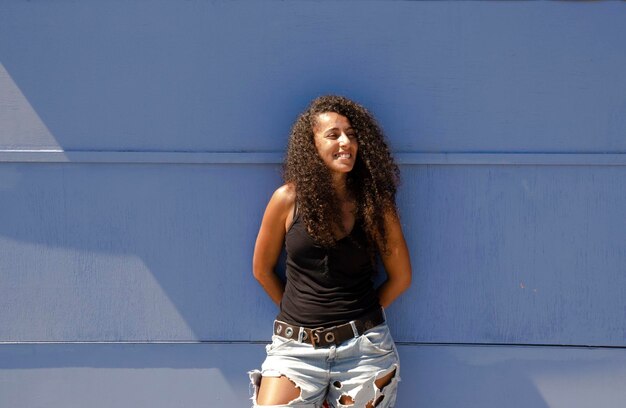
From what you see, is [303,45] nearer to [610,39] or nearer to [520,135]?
[520,135]

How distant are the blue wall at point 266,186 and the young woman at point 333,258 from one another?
9.7 inches

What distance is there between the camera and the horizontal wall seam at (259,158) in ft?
9.01

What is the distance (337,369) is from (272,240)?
54 cm

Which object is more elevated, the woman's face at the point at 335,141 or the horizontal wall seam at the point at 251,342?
the woman's face at the point at 335,141

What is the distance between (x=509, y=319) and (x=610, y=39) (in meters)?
1.21

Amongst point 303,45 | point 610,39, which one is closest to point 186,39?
point 303,45

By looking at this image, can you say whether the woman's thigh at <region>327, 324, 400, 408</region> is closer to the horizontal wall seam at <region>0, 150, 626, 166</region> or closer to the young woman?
the young woman

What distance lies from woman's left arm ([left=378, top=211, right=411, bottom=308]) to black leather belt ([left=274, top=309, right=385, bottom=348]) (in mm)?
204

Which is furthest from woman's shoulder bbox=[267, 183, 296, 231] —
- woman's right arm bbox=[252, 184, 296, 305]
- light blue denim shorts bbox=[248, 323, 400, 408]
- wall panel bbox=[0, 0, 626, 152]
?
light blue denim shorts bbox=[248, 323, 400, 408]

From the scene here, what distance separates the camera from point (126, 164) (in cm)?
280

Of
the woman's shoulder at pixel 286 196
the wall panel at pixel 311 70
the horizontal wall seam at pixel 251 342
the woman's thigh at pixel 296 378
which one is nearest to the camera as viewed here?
the woman's thigh at pixel 296 378

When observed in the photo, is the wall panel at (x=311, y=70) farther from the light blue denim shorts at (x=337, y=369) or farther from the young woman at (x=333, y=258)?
the light blue denim shorts at (x=337, y=369)

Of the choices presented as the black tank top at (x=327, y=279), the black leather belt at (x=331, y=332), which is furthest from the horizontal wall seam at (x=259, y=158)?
the black leather belt at (x=331, y=332)

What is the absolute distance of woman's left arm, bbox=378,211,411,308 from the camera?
8.32 ft
